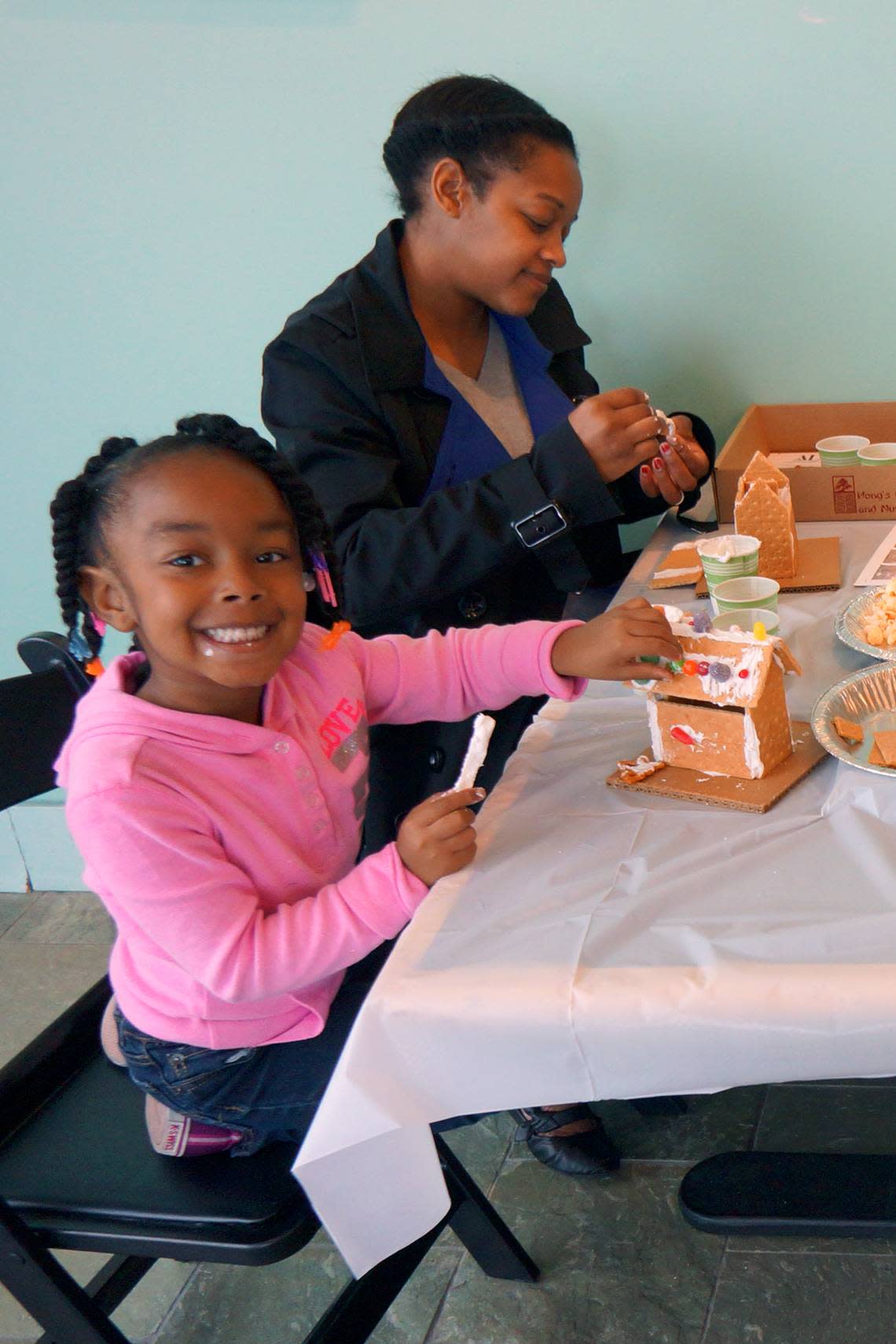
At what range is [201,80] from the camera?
196cm

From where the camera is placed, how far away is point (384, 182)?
195cm

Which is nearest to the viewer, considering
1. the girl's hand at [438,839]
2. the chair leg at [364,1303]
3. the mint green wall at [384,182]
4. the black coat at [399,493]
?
the girl's hand at [438,839]

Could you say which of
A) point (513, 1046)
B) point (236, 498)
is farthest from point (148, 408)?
point (513, 1046)

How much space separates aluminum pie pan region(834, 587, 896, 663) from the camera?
118cm

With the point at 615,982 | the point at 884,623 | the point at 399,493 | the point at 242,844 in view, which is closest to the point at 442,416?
the point at 399,493

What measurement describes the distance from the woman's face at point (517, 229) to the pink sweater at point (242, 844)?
563mm

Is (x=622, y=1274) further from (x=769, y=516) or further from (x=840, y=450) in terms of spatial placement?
(x=840, y=450)

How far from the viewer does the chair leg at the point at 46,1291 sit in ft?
3.48

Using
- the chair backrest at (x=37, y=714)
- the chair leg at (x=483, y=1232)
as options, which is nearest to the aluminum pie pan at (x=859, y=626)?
the chair leg at (x=483, y=1232)

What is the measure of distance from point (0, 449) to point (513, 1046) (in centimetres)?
193

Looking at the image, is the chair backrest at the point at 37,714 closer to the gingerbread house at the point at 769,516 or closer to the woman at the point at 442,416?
the woman at the point at 442,416

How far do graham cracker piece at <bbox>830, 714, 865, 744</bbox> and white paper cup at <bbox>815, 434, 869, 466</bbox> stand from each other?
724 millimetres

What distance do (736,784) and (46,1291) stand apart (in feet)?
2.53

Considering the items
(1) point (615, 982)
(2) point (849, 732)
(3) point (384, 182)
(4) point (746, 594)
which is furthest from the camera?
(3) point (384, 182)
